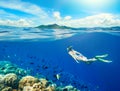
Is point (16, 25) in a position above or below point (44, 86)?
above

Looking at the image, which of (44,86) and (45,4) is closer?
(44,86)

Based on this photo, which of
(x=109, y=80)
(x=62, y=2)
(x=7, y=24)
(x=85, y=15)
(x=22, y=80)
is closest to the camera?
(x=22, y=80)

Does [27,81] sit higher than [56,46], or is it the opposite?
[27,81]

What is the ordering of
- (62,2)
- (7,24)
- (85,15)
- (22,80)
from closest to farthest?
(22,80), (62,2), (85,15), (7,24)

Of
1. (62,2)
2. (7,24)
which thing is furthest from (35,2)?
(7,24)

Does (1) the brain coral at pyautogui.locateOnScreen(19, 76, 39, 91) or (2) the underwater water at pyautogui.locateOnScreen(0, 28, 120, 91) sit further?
(2) the underwater water at pyautogui.locateOnScreen(0, 28, 120, 91)

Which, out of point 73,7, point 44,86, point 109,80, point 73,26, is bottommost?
point 109,80

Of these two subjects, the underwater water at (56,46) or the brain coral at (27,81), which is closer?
the brain coral at (27,81)

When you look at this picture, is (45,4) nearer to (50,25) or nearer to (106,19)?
(50,25)

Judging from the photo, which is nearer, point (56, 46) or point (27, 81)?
point (27, 81)
